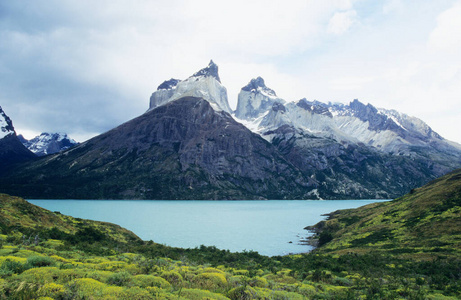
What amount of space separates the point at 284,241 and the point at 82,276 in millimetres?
66948

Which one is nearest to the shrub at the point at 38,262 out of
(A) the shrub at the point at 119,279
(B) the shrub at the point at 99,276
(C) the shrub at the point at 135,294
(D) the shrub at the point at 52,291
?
(B) the shrub at the point at 99,276

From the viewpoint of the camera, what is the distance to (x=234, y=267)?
1265 inches

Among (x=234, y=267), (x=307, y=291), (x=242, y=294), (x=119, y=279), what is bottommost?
(x=234, y=267)

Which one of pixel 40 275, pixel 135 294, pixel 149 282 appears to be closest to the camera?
pixel 135 294

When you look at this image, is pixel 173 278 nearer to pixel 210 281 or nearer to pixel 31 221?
pixel 210 281

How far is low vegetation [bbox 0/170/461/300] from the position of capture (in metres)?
13.6

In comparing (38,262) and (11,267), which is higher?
(11,267)

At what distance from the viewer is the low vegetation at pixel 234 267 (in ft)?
44.6

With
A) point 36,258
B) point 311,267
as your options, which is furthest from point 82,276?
point 311,267

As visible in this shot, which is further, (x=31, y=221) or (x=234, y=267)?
(x=31, y=221)

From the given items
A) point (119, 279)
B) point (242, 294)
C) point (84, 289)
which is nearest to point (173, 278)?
point (119, 279)

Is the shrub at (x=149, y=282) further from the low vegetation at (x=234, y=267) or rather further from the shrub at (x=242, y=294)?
the shrub at (x=242, y=294)

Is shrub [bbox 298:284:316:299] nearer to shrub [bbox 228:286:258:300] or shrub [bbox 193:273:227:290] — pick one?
shrub [bbox 228:286:258:300]

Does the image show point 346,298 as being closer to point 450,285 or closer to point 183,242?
point 450,285
